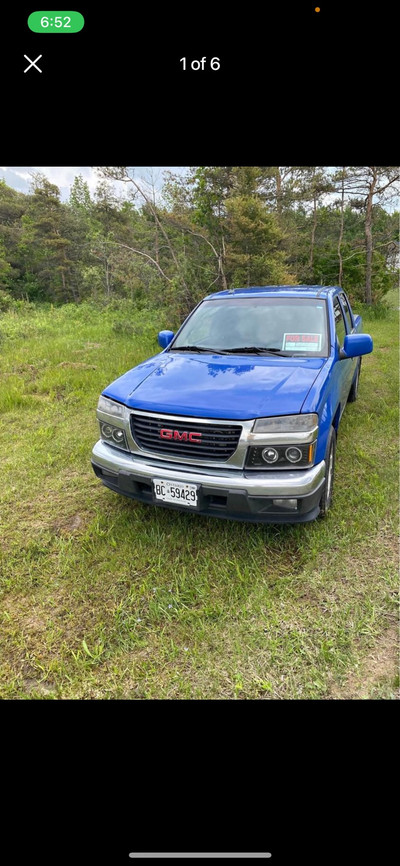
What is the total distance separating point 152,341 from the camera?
9.85 meters

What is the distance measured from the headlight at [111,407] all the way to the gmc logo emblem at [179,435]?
0.36m

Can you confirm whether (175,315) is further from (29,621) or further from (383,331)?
(29,621)

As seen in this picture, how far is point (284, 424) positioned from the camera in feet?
7.23

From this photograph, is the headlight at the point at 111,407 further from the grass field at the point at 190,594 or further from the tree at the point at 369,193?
the tree at the point at 369,193

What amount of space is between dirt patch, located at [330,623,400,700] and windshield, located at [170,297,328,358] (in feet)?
6.28

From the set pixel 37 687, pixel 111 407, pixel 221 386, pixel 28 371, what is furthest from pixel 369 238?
pixel 37 687

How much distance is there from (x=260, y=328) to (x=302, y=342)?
0.41m

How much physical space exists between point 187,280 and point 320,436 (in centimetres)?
1003

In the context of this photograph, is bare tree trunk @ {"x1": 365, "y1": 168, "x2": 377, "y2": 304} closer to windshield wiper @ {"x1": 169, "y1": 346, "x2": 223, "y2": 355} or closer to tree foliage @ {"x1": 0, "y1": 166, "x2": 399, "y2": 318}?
tree foliage @ {"x1": 0, "y1": 166, "x2": 399, "y2": 318}

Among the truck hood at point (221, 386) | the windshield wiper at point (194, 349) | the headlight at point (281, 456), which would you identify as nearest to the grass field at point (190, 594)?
the headlight at point (281, 456)

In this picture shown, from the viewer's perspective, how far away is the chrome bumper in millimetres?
2176

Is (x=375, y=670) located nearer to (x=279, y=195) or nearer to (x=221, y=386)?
(x=221, y=386)
